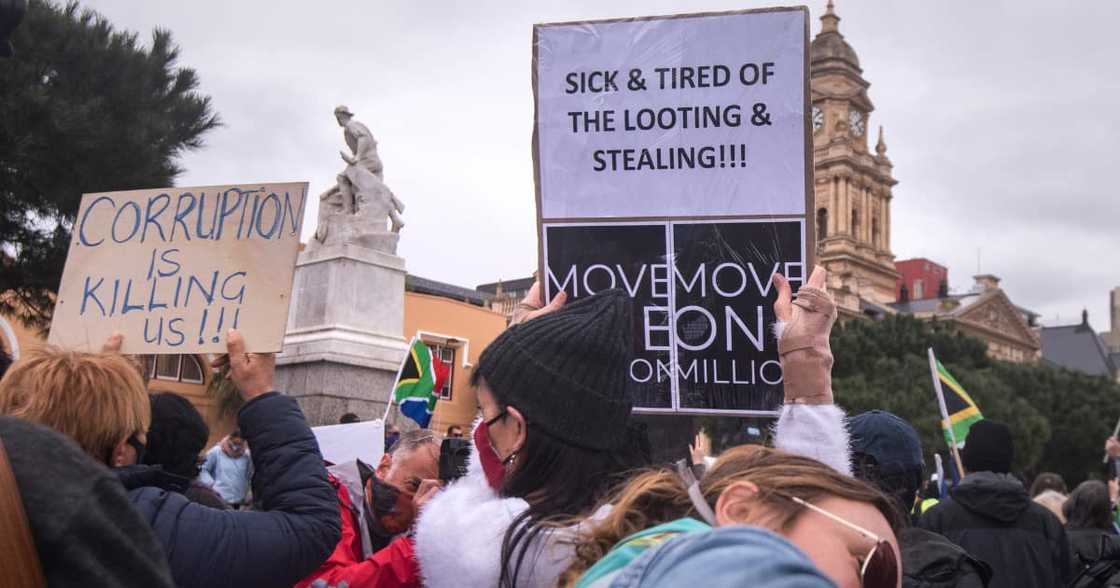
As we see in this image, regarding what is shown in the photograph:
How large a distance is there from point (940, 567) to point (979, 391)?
42.5 metres

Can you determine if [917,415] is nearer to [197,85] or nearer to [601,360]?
[197,85]

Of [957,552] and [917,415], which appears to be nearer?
[957,552]

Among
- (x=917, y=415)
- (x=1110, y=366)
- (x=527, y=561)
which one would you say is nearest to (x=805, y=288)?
(x=527, y=561)

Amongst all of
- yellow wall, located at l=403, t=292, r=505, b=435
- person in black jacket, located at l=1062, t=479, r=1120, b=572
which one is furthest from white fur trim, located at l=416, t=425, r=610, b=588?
yellow wall, located at l=403, t=292, r=505, b=435

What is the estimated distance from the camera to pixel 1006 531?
15.2 ft

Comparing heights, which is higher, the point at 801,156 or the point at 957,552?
the point at 801,156

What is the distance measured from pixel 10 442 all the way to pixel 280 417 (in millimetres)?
1229

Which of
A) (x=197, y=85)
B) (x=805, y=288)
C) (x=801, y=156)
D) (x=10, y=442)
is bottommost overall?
(x=10, y=442)

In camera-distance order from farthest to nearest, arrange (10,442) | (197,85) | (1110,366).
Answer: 1. (1110,366)
2. (197,85)
3. (10,442)

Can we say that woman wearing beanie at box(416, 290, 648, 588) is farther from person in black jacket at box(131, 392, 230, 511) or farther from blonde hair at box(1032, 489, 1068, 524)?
blonde hair at box(1032, 489, 1068, 524)

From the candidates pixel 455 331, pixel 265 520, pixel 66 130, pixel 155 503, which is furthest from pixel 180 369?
pixel 155 503

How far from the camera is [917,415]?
39.3 metres

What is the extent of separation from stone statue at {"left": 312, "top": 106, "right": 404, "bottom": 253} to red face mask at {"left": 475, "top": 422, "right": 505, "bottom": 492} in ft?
40.9

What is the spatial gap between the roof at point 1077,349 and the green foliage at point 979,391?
54680 mm
